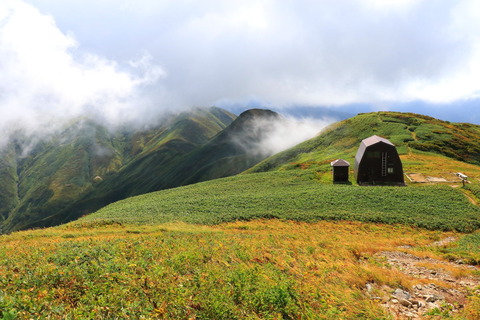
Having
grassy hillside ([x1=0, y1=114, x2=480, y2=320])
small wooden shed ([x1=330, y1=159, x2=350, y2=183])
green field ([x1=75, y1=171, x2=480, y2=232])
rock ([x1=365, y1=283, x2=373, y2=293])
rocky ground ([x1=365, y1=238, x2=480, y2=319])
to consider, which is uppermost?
small wooden shed ([x1=330, y1=159, x2=350, y2=183])

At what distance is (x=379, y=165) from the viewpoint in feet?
178

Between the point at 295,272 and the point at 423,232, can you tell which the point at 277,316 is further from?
the point at 423,232

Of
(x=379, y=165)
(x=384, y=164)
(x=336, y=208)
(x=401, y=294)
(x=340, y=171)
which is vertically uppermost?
(x=384, y=164)

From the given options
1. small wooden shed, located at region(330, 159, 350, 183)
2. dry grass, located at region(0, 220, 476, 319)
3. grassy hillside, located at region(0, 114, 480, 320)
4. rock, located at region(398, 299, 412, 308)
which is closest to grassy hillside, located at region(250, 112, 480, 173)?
small wooden shed, located at region(330, 159, 350, 183)

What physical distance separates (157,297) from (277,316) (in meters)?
3.69

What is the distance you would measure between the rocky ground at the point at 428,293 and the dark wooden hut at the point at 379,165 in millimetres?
43252

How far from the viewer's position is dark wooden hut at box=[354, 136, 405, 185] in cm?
5354

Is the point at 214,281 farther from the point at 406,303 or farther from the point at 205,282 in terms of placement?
the point at 406,303

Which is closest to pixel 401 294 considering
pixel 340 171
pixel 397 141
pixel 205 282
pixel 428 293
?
pixel 428 293

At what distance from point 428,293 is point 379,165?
49345 millimetres

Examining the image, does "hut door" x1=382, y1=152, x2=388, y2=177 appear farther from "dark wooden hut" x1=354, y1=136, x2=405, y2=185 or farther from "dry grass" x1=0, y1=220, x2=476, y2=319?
"dry grass" x1=0, y1=220, x2=476, y2=319

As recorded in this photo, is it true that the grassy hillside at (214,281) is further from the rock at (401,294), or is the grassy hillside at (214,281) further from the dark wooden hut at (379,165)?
the dark wooden hut at (379,165)

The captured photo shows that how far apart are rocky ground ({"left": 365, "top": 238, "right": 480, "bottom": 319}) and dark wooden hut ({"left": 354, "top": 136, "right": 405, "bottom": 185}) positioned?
142 feet

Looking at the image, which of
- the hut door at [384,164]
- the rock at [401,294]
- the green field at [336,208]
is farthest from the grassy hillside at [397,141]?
the rock at [401,294]
